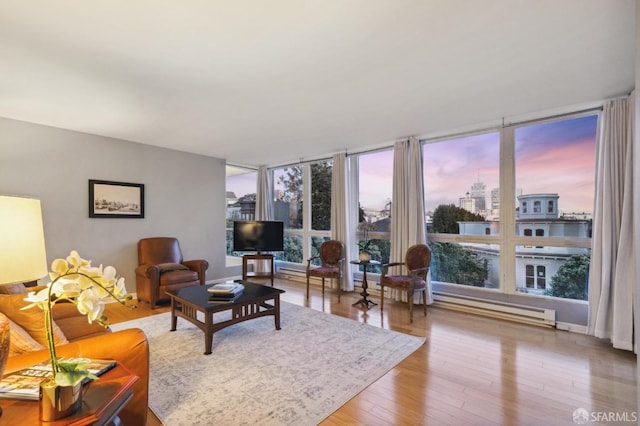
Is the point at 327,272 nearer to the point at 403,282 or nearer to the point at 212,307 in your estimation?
the point at 403,282

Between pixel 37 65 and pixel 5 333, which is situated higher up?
pixel 37 65

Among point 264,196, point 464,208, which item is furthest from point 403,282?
point 264,196

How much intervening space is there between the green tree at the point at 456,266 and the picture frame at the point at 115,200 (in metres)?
4.87

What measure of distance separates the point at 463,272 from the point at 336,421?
10.4 feet

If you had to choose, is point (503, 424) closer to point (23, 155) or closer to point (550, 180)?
point (550, 180)

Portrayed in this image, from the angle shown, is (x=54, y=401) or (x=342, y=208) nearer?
(x=54, y=401)

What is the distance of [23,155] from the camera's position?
387 cm

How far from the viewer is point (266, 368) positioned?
8.35 ft

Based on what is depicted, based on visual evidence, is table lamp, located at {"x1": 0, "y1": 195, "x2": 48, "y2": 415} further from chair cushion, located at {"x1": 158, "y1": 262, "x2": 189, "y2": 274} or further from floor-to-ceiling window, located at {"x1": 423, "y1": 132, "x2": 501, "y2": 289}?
floor-to-ceiling window, located at {"x1": 423, "y1": 132, "x2": 501, "y2": 289}

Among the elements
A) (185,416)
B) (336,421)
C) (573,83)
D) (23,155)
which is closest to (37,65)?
(23,155)

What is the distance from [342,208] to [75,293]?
4.51 m

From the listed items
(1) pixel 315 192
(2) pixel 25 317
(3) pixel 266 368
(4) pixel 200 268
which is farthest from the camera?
(1) pixel 315 192

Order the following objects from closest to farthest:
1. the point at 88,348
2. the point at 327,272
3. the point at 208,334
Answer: the point at 88,348 → the point at 208,334 → the point at 327,272

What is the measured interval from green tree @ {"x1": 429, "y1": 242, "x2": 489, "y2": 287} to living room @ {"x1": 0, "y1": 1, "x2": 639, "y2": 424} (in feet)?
5.82
